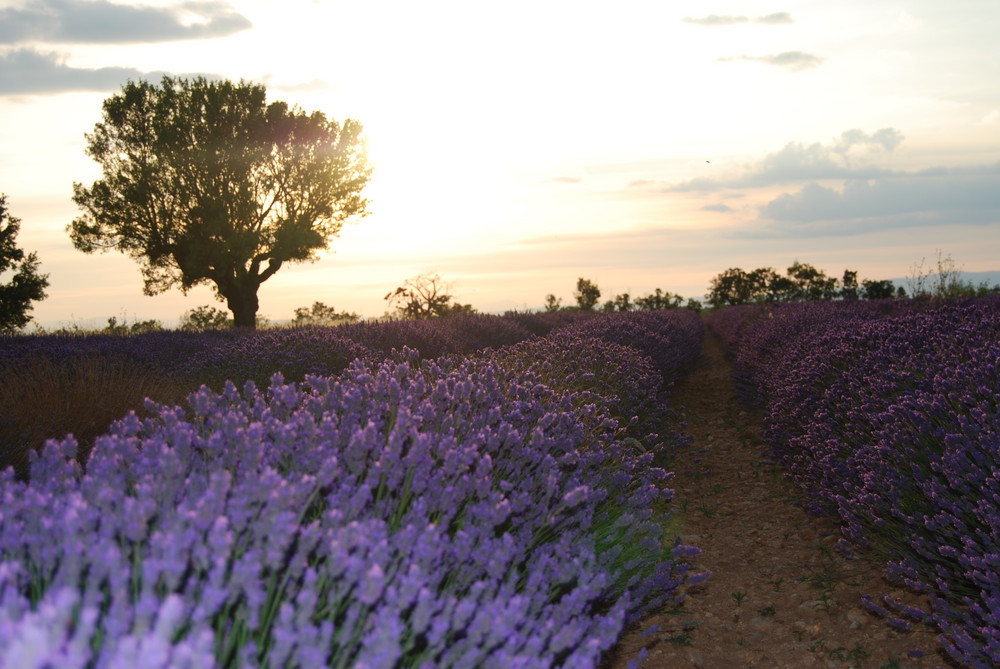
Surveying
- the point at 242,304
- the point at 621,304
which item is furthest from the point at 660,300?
the point at 242,304

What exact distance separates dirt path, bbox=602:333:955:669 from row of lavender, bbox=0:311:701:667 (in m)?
0.57

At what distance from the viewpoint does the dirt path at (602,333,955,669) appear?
3.45m

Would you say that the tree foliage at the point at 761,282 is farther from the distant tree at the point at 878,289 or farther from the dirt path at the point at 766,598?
the dirt path at the point at 766,598

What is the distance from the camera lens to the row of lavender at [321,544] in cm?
153

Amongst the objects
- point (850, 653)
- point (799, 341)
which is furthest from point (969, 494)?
point (799, 341)

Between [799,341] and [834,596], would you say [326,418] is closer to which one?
[834,596]

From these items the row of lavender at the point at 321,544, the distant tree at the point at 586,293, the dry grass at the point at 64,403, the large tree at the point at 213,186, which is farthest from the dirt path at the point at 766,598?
the distant tree at the point at 586,293

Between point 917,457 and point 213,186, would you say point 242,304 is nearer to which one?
point 213,186

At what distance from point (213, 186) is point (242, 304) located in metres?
3.46

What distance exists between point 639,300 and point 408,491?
35.7 metres

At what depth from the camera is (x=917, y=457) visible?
3951mm

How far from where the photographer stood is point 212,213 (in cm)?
2116

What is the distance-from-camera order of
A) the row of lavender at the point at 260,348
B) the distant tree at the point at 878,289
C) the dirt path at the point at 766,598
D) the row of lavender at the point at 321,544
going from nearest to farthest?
the row of lavender at the point at 321,544 → the dirt path at the point at 766,598 → the row of lavender at the point at 260,348 → the distant tree at the point at 878,289

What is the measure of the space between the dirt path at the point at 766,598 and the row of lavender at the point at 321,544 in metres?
0.57
